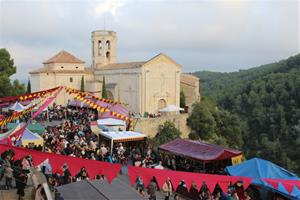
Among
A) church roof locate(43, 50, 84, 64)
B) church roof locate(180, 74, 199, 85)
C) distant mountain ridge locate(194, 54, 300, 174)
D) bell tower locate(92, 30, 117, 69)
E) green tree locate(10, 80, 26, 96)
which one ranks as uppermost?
bell tower locate(92, 30, 117, 69)

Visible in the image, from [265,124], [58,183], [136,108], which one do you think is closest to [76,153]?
[58,183]

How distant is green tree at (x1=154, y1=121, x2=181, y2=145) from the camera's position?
40219 millimetres

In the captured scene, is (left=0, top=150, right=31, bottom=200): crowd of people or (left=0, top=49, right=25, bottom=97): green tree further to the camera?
(left=0, top=49, right=25, bottom=97): green tree

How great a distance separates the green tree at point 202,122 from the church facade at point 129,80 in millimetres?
4322

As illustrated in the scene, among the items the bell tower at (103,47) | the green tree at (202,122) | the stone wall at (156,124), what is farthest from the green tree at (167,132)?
the bell tower at (103,47)

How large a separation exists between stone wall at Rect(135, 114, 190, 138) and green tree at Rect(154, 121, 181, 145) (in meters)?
0.52

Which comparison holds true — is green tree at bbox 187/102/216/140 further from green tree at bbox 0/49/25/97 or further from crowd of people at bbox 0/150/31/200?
crowd of people at bbox 0/150/31/200

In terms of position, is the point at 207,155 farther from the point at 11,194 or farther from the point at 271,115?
the point at 271,115

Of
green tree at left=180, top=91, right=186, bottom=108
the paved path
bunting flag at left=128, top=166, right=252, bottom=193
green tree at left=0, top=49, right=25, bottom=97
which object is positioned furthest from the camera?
green tree at left=180, top=91, right=186, bottom=108

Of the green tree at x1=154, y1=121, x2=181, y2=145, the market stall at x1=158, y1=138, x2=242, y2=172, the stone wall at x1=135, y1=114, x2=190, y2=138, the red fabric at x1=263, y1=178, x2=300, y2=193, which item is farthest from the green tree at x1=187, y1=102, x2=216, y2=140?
the red fabric at x1=263, y1=178, x2=300, y2=193

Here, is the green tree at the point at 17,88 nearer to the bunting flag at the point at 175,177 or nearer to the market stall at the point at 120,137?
the market stall at the point at 120,137

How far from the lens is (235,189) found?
442 inches

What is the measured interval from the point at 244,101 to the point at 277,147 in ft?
72.9

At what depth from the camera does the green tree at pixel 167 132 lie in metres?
40.2
